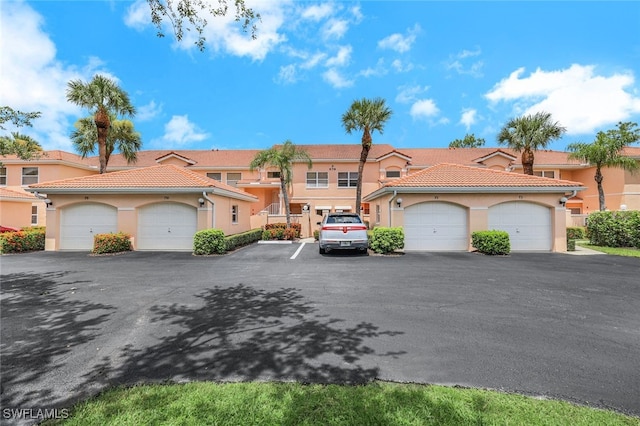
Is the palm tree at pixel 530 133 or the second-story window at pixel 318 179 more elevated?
the palm tree at pixel 530 133

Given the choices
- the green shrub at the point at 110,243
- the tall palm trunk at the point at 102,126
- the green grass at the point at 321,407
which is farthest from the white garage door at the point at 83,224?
the green grass at the point at 321,407

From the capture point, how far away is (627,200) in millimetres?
24625

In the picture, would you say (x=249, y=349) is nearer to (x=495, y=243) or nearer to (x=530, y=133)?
(x=495, y=243)

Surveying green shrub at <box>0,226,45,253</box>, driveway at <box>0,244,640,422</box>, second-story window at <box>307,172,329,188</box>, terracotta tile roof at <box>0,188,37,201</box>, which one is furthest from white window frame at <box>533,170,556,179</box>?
terracotta tile roof at <box>0,188,37,201</box>

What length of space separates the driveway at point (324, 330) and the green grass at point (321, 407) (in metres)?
0.23

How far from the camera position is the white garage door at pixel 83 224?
15031 millimetres

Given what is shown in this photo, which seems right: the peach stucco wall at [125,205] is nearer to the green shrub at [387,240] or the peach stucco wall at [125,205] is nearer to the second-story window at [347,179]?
the green shrub at [387,240]

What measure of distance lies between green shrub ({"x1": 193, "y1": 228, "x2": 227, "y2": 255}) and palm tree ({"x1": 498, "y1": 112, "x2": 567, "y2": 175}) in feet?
72.9

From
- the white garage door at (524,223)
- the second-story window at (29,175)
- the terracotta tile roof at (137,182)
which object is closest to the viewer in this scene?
the terracotta tile roof at (137,182)

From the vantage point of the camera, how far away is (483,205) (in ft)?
48.4

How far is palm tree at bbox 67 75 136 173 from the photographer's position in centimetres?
1817

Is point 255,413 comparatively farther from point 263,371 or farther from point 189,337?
point 189,337

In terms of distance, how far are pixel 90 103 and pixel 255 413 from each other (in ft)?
74.2

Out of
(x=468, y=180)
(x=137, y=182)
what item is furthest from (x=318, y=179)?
(x=137, y=182)
